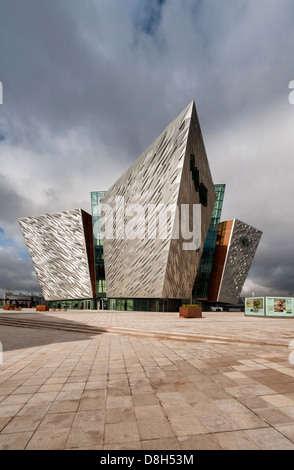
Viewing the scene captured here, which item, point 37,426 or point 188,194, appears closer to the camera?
point 37,426

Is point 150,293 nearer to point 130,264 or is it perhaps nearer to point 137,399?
point 130,264

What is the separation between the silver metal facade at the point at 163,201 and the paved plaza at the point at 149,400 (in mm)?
22443

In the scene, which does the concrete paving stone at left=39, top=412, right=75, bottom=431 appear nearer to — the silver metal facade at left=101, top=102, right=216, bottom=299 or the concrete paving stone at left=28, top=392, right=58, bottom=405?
the concrete paving stone at left=28, top=392, right=58, bottom=405

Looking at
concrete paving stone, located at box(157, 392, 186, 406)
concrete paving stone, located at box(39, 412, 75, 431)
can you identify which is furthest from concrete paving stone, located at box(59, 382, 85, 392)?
concrete paving stone, located at box(157, 392, 186, 406)

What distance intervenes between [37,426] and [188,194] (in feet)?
97.1

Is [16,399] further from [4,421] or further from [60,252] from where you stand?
[60,252]

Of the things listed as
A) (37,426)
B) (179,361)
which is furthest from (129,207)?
(37,426)

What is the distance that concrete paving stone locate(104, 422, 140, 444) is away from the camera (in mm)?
2977

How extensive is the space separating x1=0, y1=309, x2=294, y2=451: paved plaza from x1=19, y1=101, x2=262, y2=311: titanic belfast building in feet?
73.6

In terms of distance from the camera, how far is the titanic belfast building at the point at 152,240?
29.3 meters

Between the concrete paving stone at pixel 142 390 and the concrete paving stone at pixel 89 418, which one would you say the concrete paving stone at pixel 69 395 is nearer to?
the concrete paving stone at pixel 89 418

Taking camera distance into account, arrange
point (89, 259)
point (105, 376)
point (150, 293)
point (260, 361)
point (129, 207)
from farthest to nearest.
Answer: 1. point (89, 259)
2. point (129, 207)
3. point (150, 293)
4. point (260, 361)
5. point (105, 376)

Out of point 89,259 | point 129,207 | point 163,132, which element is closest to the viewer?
point 163,132

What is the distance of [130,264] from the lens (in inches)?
1383
